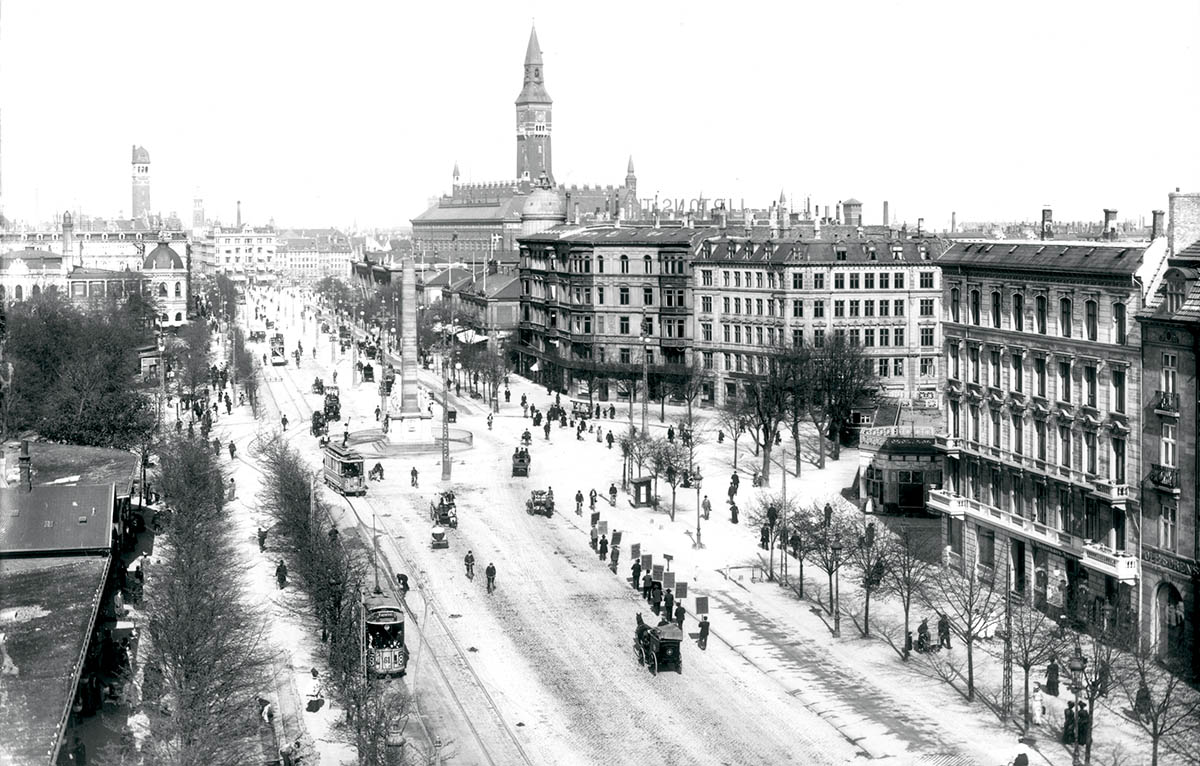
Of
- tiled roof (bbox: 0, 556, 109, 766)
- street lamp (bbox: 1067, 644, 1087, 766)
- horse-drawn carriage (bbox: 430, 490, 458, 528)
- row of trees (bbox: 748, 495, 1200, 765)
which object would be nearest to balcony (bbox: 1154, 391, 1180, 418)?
row of trees (bbox: 748, 495, 1200, 765)

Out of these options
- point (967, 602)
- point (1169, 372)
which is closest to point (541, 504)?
point (967, 602)

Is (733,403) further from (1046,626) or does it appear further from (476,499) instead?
(1046,626)

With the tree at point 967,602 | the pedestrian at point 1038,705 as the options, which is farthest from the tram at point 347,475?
the pedestrian at point 1038,705

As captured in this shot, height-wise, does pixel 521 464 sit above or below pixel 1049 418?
below

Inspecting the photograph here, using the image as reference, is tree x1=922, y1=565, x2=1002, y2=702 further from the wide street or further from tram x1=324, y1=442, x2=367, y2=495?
tram x1=324, y1=442, x2=367, y2=495

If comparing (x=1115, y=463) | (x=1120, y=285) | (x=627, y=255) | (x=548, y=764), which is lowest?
(x=548, y=764)

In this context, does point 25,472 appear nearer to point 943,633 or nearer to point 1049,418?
point 943,633

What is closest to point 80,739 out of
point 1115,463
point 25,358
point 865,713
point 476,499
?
point 865,713
